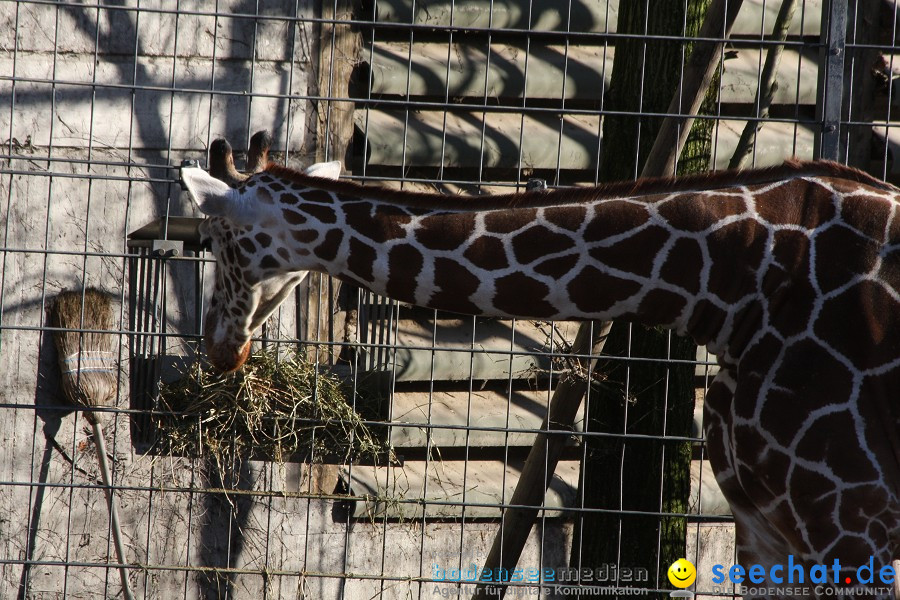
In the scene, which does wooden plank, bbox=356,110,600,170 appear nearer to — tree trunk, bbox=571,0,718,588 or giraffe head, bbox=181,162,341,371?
tree trunk, bbox=571,0,718,588

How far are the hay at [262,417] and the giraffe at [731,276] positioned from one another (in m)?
1.07

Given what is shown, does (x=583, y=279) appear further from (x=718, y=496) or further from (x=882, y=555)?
(x=718, y=496)

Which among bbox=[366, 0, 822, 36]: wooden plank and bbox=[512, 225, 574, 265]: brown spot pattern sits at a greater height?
bbox=[366, 0, 822, 36]: wooden plank

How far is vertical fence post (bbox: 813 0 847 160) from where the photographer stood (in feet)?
13.3

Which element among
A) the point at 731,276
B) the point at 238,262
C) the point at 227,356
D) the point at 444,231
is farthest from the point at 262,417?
the point at 731,276

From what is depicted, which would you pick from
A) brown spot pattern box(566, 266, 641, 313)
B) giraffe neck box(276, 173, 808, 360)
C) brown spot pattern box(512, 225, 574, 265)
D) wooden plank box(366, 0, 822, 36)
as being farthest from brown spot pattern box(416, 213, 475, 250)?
wooden plank box(366, 0, 822, 36)

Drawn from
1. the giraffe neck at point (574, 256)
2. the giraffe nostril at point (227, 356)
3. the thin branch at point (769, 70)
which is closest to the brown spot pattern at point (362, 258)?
the giraffe neck at point (574, 256)

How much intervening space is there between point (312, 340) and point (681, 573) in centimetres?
212

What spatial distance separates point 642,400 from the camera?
15.6 ft

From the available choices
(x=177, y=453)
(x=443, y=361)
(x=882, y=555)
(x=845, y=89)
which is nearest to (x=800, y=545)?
(x=882, y=555)

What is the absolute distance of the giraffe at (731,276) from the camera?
3066 millimetres

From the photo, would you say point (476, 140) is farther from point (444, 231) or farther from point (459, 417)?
point (444, 231)

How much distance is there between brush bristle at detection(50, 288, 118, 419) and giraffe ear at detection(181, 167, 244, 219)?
1578mm

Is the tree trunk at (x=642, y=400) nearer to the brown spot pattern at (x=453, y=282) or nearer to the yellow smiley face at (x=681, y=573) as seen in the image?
the yellow smiley face at (x=681, y=573)
